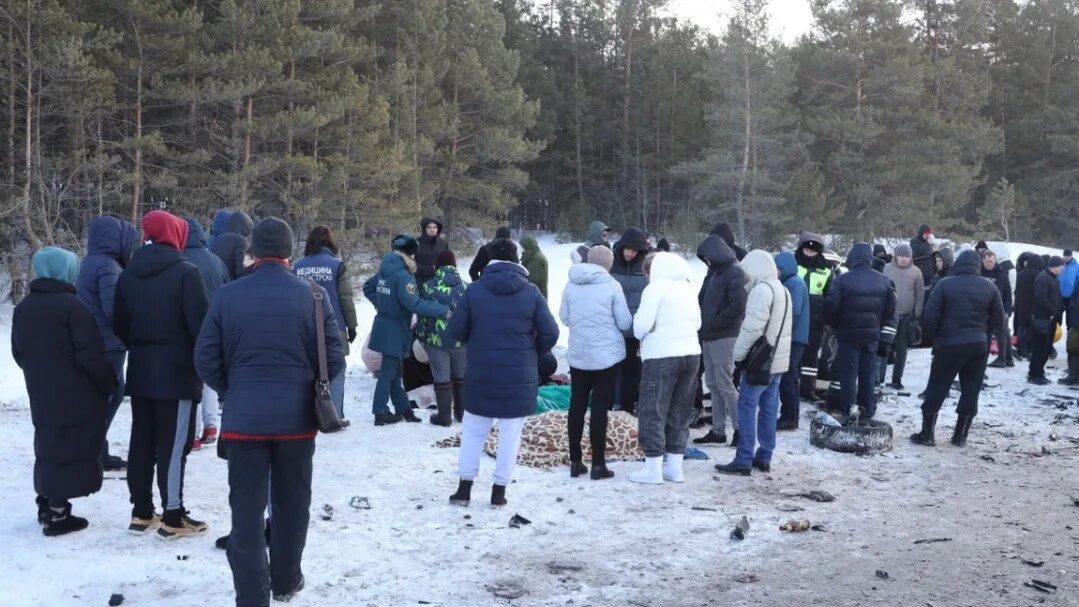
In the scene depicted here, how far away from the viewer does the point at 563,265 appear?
Result: 32562mm

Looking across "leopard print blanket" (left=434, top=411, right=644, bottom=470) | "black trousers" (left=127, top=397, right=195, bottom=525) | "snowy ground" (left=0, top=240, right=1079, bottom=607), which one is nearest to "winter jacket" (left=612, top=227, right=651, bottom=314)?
"leopard print blanket" (left=434, top=411, right=644, bottom=470)

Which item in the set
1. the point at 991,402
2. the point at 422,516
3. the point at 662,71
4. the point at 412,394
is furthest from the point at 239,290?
the point at 662,71

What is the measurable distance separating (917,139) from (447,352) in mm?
28923

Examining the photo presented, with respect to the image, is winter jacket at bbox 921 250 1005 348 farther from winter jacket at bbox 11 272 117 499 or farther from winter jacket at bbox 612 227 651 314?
winter jacket at bbox 11 272 117 499

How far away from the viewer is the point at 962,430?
9.17 metres

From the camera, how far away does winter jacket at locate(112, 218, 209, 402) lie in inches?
213

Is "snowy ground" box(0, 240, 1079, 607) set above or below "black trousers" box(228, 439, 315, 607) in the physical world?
below

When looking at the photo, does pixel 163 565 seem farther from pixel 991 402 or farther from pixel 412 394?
pixel 991 402

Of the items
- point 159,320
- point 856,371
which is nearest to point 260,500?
→ point 159,320

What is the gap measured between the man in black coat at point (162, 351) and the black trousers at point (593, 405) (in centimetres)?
301

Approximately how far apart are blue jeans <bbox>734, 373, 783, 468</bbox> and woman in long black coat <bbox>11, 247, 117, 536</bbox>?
4.96m

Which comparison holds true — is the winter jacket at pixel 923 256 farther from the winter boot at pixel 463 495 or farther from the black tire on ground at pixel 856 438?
the winter boot at pixel 463 495

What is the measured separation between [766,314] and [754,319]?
0.39 feet

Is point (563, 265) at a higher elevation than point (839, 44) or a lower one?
lower
